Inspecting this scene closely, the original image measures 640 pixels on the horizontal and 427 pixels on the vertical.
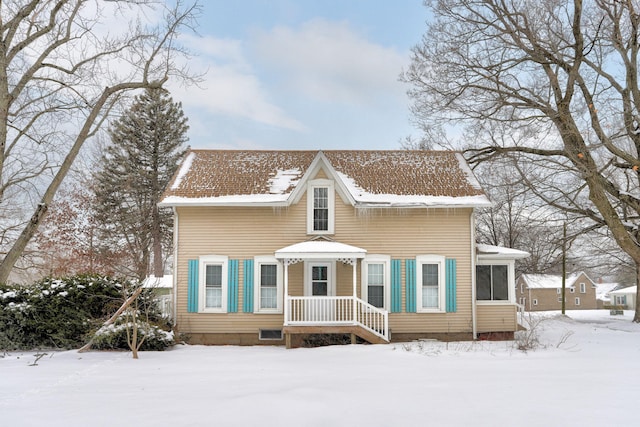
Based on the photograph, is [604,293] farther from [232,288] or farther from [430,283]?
[232,288]

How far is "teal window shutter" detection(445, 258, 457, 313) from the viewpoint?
51.2ft

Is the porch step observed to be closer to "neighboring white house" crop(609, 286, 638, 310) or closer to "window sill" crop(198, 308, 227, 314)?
"window sill" crop(198, 308, 227, 314)

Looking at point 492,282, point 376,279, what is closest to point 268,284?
point 376,279

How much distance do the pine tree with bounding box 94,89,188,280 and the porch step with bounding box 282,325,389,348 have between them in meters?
16.1

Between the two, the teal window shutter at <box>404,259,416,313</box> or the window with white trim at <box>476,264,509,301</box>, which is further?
the window with white trim at <box>476,264,509,301</box>

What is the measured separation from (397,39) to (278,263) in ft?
27.3

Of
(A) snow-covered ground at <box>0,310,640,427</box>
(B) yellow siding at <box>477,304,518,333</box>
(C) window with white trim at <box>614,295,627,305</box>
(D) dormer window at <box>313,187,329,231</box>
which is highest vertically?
(D) dormer window at <box>313,187,329,231</box>

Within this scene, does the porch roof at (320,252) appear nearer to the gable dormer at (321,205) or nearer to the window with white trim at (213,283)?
the gable dormer at (321,205)

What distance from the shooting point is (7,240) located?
2025 cm

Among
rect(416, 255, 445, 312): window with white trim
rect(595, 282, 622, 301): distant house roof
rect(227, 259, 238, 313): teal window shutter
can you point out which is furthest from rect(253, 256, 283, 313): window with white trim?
rect(595, 282, 622, 301): distant house roof

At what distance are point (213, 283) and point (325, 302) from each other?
11.6ft

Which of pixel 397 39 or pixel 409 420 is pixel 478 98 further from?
pixel 409 420

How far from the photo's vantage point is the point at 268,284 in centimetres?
1578

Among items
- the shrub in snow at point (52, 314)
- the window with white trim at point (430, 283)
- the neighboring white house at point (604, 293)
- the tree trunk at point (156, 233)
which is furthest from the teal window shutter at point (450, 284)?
the neighboring white house at point (604, 293)
